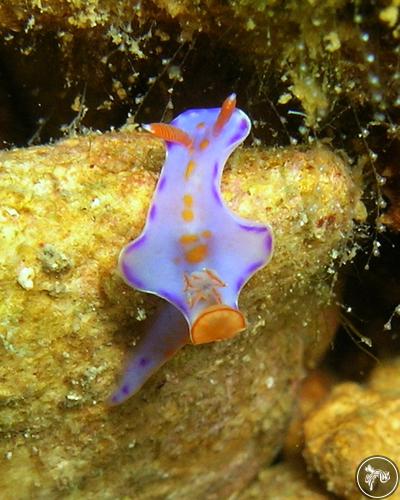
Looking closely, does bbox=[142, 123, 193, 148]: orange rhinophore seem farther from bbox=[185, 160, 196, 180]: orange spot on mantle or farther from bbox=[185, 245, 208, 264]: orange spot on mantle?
bbox=[185, 245, 208, 264]: orange spot on mantle

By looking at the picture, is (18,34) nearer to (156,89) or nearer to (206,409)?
(156,89)

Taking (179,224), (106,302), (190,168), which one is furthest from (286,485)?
(190,168)

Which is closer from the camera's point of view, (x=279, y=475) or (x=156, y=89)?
(x=156, y=89)

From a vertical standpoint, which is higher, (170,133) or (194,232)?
(170,133)

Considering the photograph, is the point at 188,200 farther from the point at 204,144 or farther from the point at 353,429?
the point at 353,429

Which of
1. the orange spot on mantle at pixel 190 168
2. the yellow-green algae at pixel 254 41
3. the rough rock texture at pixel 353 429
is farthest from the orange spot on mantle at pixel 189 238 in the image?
the rough rock texture at pixel 353 429

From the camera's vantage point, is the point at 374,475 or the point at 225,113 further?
the point at 374,475

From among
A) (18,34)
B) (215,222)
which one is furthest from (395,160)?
(18,34)

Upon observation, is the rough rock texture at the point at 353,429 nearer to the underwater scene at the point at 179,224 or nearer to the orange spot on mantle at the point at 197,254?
the underwater scene at the point at 179,224
